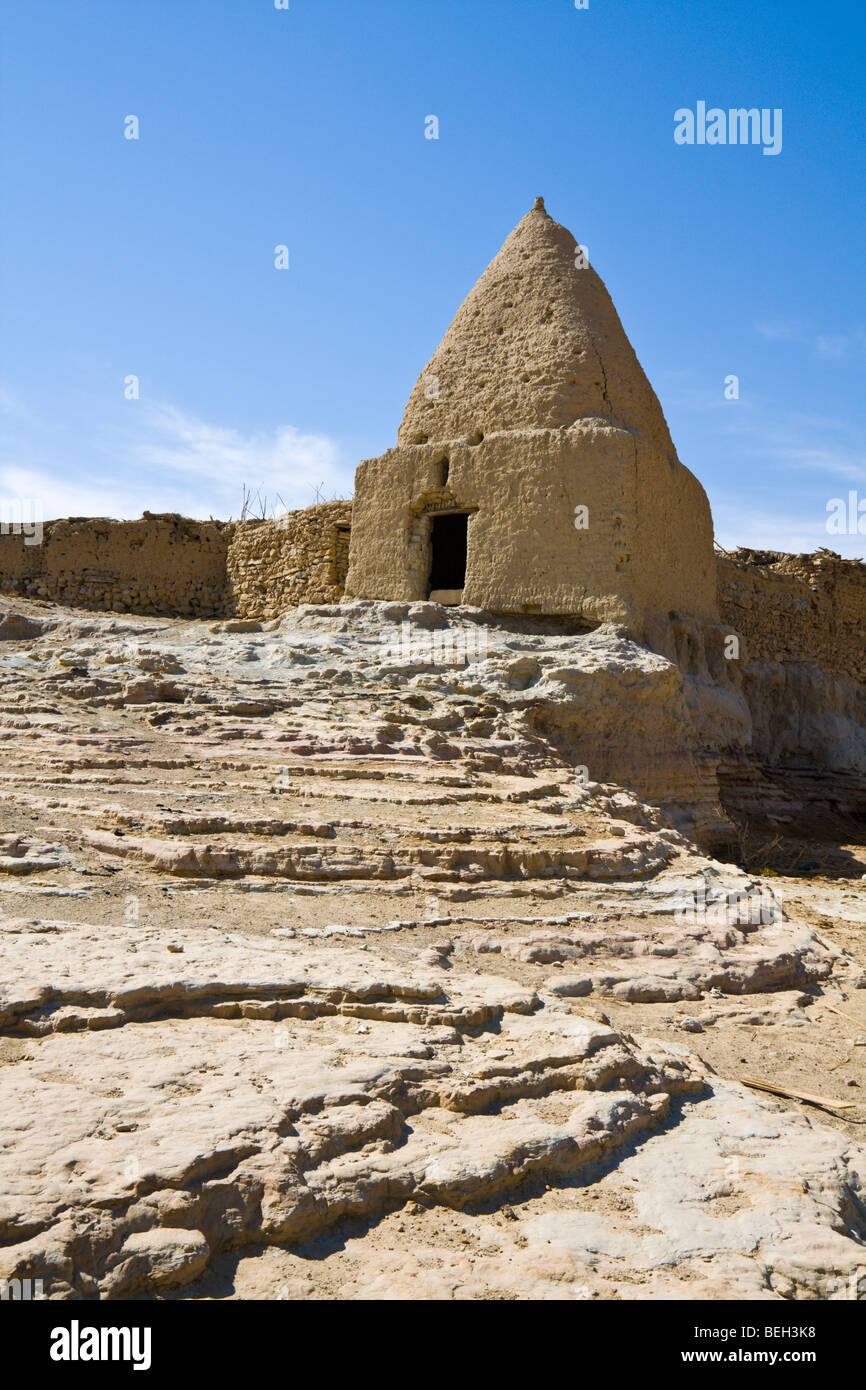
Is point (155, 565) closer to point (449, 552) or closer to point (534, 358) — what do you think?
point (449, 552)

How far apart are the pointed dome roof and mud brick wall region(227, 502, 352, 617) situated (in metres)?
1.75

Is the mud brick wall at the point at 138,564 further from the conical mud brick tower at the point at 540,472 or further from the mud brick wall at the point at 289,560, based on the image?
the conical mud brick tower at the point at 540,472

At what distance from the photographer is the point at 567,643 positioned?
8227mm

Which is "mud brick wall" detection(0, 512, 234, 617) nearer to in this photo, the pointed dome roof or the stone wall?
the stone wall

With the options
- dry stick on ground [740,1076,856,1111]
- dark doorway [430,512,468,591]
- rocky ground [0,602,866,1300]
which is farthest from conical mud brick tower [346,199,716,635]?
dry stick on ground [740,1076,856,1111]

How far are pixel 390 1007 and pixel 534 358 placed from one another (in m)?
7.69

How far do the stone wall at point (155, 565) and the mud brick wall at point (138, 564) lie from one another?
14 mm

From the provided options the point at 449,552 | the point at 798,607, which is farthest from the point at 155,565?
the point at 798,607

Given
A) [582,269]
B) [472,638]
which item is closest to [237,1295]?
[472,638]

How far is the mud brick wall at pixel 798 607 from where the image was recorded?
13680mm

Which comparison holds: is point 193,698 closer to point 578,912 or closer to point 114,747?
point 114,747

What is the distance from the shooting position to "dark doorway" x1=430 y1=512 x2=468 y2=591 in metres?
11.0

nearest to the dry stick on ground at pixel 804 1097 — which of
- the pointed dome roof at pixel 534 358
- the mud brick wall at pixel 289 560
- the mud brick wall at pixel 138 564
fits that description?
the pointed dome roof at pixel 534 358

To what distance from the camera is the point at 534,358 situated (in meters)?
9.55
